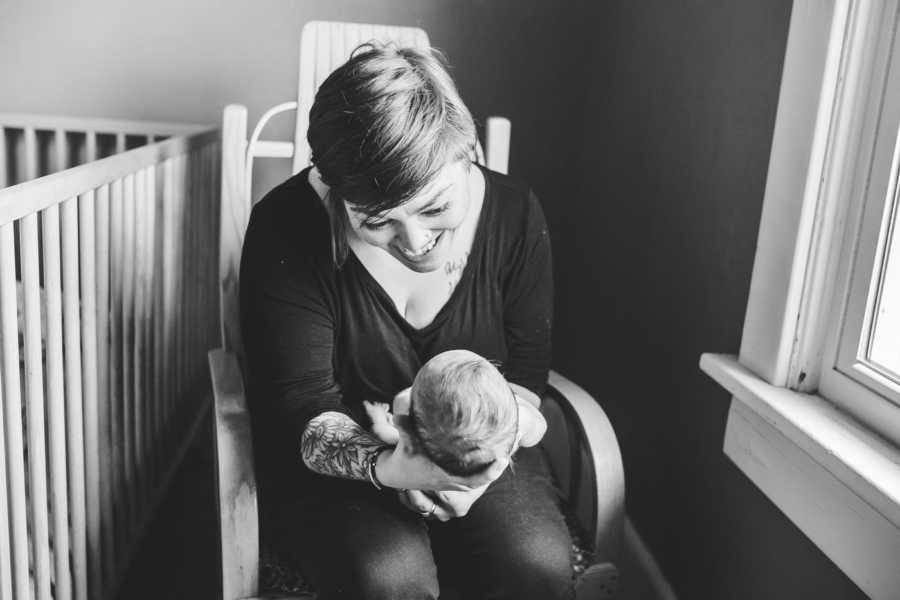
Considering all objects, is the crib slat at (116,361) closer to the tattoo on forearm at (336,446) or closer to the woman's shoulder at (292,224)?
the woman's shoulder at (292,224)

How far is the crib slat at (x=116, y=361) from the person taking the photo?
126 centimetres

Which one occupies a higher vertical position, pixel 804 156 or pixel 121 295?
pixel 804 156

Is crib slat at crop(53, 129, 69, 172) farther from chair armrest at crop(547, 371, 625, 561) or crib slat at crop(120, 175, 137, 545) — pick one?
chair armrest at crop(547, 371, 625, 561)

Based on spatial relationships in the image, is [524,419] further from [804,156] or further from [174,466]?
[174,466]

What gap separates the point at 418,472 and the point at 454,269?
0.38 metres

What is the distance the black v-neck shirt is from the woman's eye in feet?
0.64

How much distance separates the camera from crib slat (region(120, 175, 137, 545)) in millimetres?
1313

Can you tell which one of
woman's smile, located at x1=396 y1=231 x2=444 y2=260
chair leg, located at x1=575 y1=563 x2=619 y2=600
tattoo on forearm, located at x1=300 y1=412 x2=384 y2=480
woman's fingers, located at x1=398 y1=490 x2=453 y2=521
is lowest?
chair leg, located at x1=575 y1=563 x2=619 y2=600

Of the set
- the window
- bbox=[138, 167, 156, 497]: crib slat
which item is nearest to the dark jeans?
the window

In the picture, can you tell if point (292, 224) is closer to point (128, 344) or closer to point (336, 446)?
point (336, 446)

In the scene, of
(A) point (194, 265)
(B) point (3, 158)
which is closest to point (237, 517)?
(A) point (194, 265)

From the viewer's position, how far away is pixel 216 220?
2.00 meters

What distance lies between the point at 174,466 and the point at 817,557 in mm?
1363

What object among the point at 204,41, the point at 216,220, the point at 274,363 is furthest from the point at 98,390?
the point at 204,41
